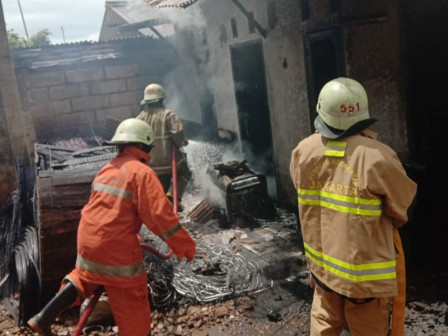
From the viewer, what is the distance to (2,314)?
524cm

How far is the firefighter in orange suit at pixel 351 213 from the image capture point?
2.54m

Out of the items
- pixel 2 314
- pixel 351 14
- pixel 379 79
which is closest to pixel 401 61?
pixel 379 79

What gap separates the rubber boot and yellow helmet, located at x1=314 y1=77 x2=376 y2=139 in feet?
7.88

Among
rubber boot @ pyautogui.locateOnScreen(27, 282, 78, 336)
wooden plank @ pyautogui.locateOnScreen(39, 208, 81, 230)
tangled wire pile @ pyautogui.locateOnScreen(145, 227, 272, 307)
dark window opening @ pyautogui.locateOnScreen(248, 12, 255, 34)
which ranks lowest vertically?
tangled wire pile @ pyautogui.locateOnScreen(145, 227, 272, 307)

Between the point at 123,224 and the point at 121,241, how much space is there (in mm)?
142

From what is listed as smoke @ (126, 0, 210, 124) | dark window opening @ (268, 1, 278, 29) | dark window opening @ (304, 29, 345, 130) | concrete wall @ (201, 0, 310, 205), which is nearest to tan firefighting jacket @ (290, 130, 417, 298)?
dark window opening @ (304, 29, 345, 130)

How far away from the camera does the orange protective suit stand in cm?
341

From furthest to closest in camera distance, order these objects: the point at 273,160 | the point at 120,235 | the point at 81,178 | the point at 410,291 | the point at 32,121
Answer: the point at 32,121 < the point at 273,160 < the point at 81,178 < the point at 410,291 < the point at 120,235

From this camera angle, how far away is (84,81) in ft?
34.4

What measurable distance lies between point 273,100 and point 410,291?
415cm

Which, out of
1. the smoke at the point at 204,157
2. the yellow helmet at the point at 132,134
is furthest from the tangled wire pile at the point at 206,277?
the smoke at the point at 204,157

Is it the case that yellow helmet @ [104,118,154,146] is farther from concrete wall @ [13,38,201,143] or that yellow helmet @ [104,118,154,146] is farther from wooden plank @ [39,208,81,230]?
concrete wall @ [13,38,201,143]

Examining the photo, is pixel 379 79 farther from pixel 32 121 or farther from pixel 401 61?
pixel 32 121

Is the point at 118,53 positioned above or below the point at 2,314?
above
